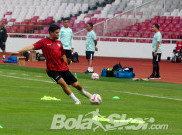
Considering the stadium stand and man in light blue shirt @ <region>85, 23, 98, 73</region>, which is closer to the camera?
man in light blue shirt @ <region>85, 23, 98, 73</region>

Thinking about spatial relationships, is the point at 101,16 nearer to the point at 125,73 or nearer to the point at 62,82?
the point at 125,73

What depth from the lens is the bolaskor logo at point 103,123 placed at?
9680 mm

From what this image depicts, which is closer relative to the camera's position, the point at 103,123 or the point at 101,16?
the point at 103,123

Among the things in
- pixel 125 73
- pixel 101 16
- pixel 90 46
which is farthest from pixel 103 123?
pixel 101 16

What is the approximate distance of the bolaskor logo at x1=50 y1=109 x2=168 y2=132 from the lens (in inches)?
381

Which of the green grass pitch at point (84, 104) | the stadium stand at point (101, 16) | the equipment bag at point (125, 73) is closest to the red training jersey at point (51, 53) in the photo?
the green grass pitch at point (84, 104)

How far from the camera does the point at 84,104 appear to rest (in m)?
13.6

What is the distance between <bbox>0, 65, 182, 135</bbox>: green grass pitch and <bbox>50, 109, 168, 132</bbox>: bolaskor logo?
0.15m

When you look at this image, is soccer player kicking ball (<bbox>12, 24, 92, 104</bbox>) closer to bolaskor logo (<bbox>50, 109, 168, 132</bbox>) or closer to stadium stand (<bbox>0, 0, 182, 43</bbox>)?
bolaskor logo (<bbox>50, 109, 168, 132</bbox>)

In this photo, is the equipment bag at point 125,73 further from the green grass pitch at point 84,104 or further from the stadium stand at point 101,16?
the stadium stand at point 101,16

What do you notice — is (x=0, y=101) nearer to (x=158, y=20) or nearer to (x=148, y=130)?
(x=148, y=130)

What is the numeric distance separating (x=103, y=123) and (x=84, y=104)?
11.2 ft

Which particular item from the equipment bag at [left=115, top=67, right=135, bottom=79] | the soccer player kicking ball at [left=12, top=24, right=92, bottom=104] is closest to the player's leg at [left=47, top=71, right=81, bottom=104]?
the soccer player kicking ball at [left=12, top=24, right=92, bottom=104]

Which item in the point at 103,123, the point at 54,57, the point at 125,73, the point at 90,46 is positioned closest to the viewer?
the point at 103,123
